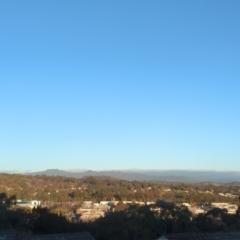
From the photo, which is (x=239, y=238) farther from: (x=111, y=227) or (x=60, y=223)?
(x=60, y=223)

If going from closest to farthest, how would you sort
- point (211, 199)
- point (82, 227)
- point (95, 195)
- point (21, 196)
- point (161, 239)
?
point (161, 239), point (82, 227), point (21, 196), point (211, 199), point (95, 195)

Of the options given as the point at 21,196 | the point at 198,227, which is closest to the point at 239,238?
the point at 198,227

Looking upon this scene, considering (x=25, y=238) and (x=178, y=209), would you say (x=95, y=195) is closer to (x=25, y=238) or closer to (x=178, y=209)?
(x=178, y=209)

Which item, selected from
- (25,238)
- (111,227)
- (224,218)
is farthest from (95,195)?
(25,238)

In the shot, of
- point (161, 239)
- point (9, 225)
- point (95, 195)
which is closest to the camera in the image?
point (161, 239)

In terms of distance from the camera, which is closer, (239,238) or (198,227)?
(239,238)

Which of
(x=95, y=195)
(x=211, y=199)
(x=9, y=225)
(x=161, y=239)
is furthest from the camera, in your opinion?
(x=95, y=195)

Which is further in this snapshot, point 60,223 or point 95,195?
point 95,195

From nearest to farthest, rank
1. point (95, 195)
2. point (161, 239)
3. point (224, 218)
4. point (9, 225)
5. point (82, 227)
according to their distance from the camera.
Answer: point (161, 239), point (9, 225), point (82, 227), point (224, 218), point (95, 195)
